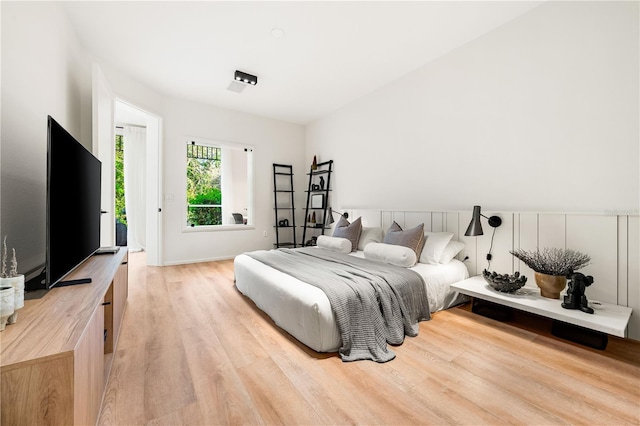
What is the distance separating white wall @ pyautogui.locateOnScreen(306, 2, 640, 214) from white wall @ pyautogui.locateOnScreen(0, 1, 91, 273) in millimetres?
3214

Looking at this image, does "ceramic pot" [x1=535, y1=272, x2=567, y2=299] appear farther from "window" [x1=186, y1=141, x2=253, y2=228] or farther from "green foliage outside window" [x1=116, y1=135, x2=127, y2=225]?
"green foliage outside window" [x1=116, y1=135, x2=127, y2=225]

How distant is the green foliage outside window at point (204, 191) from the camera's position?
612 centimetres

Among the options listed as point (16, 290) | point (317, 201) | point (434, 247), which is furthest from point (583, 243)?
point (317, 201)

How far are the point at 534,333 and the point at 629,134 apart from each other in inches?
60.7

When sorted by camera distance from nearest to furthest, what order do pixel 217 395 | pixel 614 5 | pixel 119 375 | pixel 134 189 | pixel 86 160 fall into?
1. pixel 217 395
2. pixel 119 375
3. pixel 86 160
4. pixel 614 5
5. pixel 134 189

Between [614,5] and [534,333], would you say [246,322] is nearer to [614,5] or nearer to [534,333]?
[534,333]

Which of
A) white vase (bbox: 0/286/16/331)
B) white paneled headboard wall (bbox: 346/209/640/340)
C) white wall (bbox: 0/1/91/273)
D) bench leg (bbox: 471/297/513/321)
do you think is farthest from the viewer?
bench leg (bbox: 471/297/513/321)

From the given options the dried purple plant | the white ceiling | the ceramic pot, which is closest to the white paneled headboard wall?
the dried purple plant

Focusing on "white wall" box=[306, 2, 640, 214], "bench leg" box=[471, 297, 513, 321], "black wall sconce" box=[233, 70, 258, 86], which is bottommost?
"bench leg" box=[471, 297, 513, 321]

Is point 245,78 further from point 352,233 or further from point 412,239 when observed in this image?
point 412,239

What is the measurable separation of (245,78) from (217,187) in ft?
12.1

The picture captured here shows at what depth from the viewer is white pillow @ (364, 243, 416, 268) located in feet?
7.97

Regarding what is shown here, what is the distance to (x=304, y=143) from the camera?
5531mm

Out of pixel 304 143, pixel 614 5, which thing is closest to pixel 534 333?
pixel 614 5
